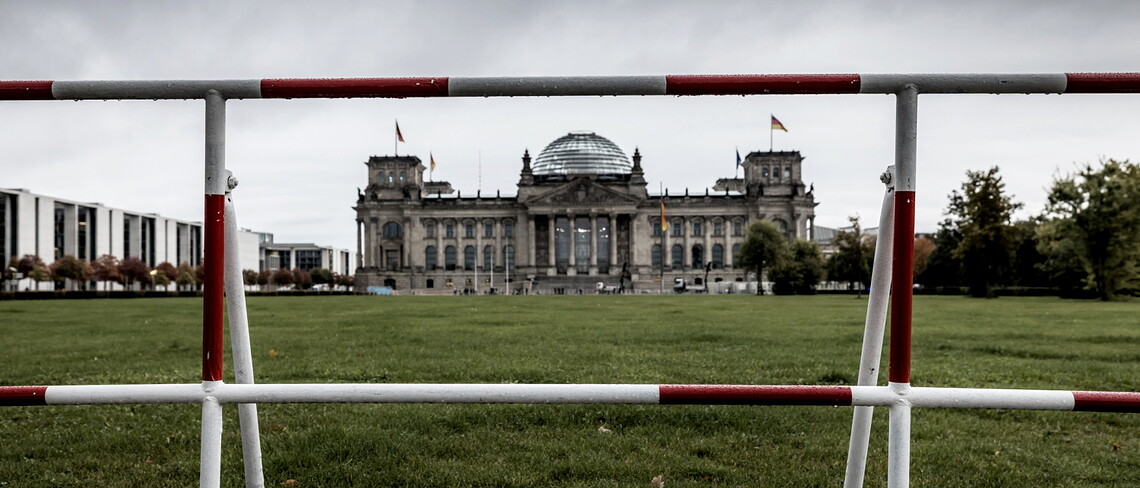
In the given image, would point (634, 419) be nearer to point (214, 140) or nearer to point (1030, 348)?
point (214, 140)

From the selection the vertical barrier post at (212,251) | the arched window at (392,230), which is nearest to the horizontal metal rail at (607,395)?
the vertical barrier post at (212,251)

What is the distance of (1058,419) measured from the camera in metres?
6.94

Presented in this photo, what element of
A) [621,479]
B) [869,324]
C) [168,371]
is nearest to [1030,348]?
[621,479]

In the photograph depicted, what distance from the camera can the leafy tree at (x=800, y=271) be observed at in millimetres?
73562

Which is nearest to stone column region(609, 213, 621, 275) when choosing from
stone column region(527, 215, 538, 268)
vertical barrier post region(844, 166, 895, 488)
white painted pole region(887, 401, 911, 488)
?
stone column region(527, 215, 538, 268)

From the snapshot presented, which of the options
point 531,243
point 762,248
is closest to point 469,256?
point 531,243

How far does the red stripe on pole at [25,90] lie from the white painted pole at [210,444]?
129 centimetres

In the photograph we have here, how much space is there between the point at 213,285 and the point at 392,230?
116021 mm

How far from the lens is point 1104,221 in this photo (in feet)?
166

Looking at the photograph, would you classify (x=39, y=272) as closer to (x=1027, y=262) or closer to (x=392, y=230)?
(x=392, y=230)

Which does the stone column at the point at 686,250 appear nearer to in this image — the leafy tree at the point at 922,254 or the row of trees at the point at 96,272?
the leafy tree at the point at 922,254

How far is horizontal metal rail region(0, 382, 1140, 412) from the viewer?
2.77 meters

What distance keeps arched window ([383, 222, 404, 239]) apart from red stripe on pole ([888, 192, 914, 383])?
11576cm

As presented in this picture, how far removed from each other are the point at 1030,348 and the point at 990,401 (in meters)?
12.8
